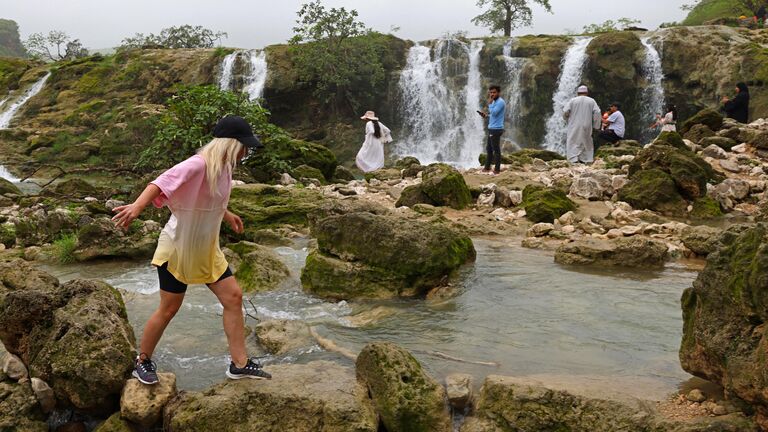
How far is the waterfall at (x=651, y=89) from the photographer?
78.5ft

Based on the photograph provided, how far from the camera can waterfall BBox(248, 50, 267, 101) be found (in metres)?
28.6

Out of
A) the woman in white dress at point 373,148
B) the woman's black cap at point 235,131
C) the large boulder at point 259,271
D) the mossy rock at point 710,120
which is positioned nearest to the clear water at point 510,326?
the large boulder at point 259,271

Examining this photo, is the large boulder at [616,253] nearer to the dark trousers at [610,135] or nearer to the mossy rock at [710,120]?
the dark trousers at [610,135]

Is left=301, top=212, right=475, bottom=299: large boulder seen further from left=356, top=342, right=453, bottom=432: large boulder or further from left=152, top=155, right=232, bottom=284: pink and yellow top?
left=152, top=155, right=232, bottom=284: pink and yellow top

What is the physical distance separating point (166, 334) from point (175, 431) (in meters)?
1.75

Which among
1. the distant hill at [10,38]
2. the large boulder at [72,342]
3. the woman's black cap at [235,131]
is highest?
the distant hill at [10,38]

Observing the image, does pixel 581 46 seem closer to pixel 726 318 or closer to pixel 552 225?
pixel 552 225

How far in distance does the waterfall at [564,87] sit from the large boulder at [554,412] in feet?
70.7

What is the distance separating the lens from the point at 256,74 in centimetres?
2922

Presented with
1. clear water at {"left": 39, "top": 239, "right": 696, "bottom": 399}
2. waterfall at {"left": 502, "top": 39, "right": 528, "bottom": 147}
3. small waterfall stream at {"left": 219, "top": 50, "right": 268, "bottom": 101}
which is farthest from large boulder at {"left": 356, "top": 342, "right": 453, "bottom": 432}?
small waterfall stream at {"left": 219, "top": 50, "right": 268, "bottom": 101}

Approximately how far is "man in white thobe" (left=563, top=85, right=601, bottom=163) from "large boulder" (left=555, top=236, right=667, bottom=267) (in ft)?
25.8

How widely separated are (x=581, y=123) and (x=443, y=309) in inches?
404

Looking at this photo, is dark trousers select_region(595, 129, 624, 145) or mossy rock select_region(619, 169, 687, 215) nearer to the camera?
mossy rock select_region(619, 169, 687, 215)

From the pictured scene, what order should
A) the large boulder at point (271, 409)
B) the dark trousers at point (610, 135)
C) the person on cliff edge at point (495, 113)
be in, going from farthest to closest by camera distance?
the dark trousers at point (610, 135) → the person on cliff edge at point (495, 113) → the large boulder at point (271, 409)
